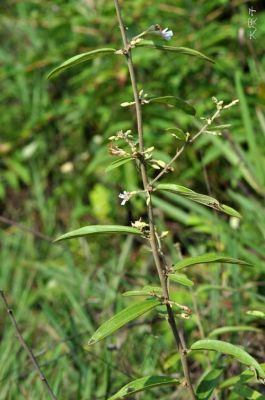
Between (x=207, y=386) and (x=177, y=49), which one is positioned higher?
(x=177, y=49)

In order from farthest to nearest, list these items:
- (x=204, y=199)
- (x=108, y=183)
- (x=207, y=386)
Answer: (x=108, y=183)
(x=207, y=386)
(x=204, y=199)

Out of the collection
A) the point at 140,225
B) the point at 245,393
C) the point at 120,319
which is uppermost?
the point at 140,225

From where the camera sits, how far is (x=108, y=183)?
3.62 metres

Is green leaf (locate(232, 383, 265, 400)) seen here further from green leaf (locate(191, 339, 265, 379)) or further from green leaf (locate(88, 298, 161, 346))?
green leaf (locate(88, 298, 161, 346))

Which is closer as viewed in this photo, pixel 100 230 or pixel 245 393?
pixel 100 230

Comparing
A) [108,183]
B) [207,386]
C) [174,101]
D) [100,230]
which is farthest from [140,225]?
[108,183]

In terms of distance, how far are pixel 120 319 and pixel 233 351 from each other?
212 mm

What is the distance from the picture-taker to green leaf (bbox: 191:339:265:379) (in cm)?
127

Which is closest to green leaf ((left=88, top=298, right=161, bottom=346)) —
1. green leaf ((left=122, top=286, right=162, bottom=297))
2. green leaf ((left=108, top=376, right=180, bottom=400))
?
green leaf ((left=122, top=286, right=162, bottom=297))

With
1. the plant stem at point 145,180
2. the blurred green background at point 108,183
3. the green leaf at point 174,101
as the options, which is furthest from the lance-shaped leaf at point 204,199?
the blurred green background at point 108,183

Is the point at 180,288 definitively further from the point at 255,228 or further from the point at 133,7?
the point at 133,7

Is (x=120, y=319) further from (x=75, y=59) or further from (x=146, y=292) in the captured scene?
(x=75, y=59)

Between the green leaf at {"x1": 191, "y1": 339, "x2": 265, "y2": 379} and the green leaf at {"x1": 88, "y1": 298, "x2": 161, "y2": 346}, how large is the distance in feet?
0.40

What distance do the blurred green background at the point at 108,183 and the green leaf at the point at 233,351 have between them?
2.18 ft
